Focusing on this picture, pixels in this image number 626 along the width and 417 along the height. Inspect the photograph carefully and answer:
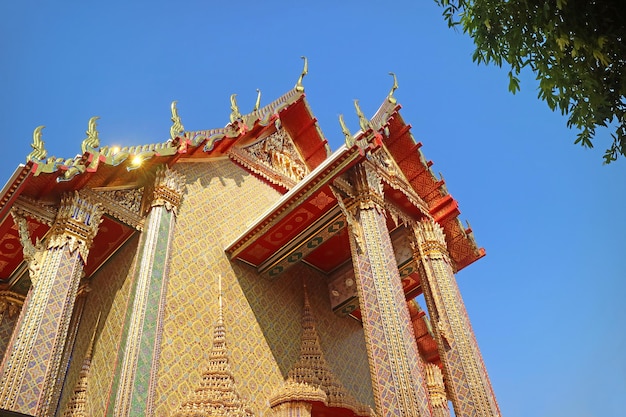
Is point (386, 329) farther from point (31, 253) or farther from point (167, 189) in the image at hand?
point (31, 253)

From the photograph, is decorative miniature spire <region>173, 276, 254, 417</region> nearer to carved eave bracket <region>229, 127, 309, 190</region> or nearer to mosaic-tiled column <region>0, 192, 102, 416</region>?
mosaic-tiled column <region>0, 192, 102, 416</region>

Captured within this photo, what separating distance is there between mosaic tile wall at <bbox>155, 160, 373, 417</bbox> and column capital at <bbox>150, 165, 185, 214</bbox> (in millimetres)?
267

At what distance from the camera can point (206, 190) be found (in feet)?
27.3

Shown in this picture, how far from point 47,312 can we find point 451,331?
17.3ft

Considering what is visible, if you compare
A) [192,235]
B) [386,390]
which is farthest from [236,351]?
[386,390]

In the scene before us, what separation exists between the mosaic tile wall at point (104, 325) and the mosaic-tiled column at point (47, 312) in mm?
686

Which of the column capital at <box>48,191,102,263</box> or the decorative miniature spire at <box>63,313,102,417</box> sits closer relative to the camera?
the column capital at <box>48,191,102,263</box>

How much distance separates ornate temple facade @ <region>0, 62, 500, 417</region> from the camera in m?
5.55

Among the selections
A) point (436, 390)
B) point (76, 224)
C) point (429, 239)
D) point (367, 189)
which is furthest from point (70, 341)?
point (436, 390)

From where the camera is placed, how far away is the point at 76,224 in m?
6.01

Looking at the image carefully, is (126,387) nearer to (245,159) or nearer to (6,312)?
(6,312)

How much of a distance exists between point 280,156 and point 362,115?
3316 mm

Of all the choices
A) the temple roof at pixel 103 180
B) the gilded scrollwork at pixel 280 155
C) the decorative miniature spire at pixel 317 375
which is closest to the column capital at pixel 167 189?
the temple roof at pixel 103 180

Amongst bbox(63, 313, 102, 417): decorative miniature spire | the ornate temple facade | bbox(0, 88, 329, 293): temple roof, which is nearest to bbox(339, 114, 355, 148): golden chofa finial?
the ornate temple facade
